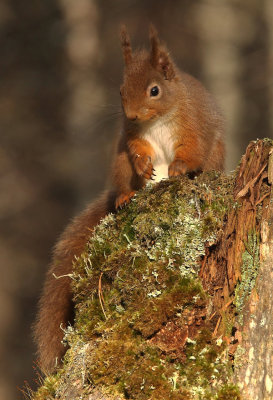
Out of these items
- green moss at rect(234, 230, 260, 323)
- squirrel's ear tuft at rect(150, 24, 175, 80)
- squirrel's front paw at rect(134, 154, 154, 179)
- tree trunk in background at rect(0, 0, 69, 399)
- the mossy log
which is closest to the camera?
the mossy log

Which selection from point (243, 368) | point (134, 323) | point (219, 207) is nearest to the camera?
point (243, 368)

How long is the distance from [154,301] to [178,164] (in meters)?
1.08

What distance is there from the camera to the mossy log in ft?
6.02

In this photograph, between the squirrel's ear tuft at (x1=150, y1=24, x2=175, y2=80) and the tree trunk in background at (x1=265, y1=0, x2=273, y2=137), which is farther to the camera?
the tree trunk in background at (x1=265, y1=0, x2=273, y2=137)

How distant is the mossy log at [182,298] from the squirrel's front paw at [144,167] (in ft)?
1.77

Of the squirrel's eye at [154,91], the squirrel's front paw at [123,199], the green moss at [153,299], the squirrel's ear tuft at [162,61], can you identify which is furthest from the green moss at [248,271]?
the squirrel's ear tuft at [162,61]

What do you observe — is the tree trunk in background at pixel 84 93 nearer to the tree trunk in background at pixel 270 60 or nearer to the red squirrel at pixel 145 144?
the tree trunk in background at pixel 270 60

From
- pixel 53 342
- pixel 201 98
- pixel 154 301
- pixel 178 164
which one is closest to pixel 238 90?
pixel 201 98

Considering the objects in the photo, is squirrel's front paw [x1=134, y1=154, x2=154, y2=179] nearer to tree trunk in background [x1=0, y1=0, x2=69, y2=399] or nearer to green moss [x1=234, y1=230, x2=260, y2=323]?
green moss [x1=234, y1=230, x2=260, y2=323]

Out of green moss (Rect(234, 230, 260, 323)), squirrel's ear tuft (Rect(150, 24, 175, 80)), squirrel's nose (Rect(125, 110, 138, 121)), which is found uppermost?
squirrel's ear tuft (Rect(150, 24, 175, 80))

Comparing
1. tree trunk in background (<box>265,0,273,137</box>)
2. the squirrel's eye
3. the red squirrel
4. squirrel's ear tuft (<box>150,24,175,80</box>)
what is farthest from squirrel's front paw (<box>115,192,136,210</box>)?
tree trunk in background (<box>265,0,273,137</box>)

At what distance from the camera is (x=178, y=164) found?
9.53ft

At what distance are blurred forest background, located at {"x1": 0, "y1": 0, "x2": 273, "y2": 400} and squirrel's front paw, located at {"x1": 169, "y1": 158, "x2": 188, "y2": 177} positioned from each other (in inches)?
107

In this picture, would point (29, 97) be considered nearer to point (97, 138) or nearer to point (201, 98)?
point (97, 138)
